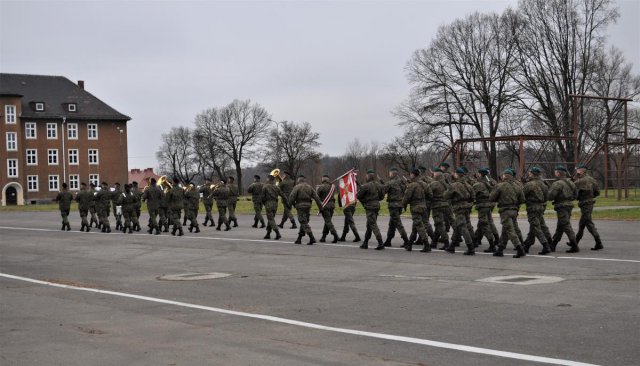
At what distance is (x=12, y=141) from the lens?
8556 centimetres

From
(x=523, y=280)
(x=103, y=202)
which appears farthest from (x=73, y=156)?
(x=523, y=280)

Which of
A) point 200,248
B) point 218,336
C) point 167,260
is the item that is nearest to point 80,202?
point 200,248

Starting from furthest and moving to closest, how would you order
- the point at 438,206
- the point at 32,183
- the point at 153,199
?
the point at 32,183 < the point at 153,199 < the point at 438,206

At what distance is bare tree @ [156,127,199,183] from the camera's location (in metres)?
116

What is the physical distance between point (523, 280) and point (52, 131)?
8421cm

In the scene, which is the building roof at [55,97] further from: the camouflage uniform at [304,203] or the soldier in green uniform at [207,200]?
the camouflage uniform at [304,203]

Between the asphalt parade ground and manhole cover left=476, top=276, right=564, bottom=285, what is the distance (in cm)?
8

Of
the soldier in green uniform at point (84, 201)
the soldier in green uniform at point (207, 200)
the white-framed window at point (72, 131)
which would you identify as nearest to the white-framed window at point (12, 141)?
the white-framed window at point (72, 131)

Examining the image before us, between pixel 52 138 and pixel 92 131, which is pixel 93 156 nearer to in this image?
pixel 92 131

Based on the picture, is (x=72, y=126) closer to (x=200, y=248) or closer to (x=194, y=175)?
(x=194, y=175)

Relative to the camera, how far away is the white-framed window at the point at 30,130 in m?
86.8

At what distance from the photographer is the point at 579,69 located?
186 feet

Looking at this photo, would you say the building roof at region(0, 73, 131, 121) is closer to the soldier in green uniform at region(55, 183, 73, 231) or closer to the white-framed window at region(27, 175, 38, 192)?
the white-framed window at region(27, 175, 38, 192)

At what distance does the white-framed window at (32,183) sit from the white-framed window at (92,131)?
311 inches
